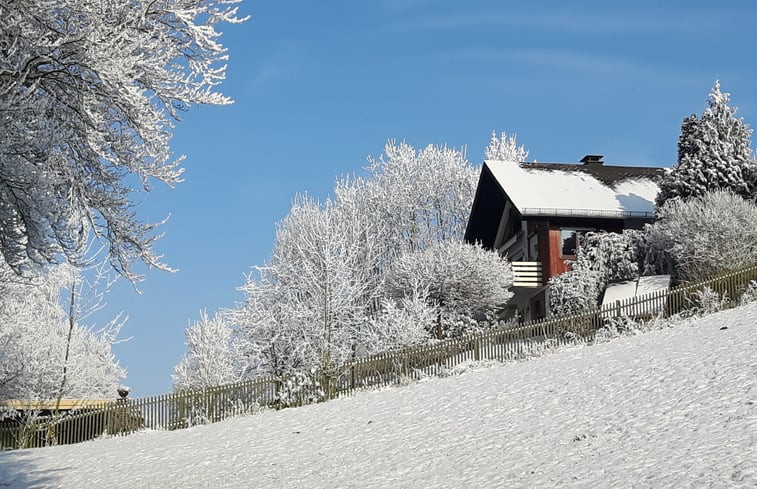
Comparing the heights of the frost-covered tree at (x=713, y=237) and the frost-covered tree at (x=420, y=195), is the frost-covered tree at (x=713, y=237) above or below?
below

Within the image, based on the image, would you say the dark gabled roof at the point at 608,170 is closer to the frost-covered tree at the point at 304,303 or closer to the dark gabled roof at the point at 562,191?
the dark gabled roof at the point at 562,191

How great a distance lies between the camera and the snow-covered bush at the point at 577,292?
31.7 m

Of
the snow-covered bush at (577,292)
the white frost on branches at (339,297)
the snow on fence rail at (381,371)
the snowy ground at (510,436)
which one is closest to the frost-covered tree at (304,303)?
the white frost on branches at (339,297)

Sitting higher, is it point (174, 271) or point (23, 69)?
point (23, 69)

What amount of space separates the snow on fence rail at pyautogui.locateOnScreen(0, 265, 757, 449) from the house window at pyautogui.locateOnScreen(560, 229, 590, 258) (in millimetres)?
9195

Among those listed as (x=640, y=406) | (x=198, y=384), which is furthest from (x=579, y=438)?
(x=198, y=384)

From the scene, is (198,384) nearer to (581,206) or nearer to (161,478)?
(581,206)

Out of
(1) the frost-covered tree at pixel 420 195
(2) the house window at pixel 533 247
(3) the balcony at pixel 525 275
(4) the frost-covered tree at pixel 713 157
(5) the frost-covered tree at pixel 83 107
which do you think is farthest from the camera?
(1) the frost-covered tree at pixel 420 195

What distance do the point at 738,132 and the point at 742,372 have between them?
19152mm

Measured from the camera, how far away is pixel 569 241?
3559 cm

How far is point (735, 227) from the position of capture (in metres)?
26.9

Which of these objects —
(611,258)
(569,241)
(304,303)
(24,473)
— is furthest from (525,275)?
(24,473)

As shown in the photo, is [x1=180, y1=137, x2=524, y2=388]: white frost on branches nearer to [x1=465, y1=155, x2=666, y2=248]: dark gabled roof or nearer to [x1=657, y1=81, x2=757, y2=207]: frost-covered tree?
[x1=465, y1=155, x2=666, y2=248]: dark gabled roof

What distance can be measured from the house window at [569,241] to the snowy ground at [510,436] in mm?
12114
